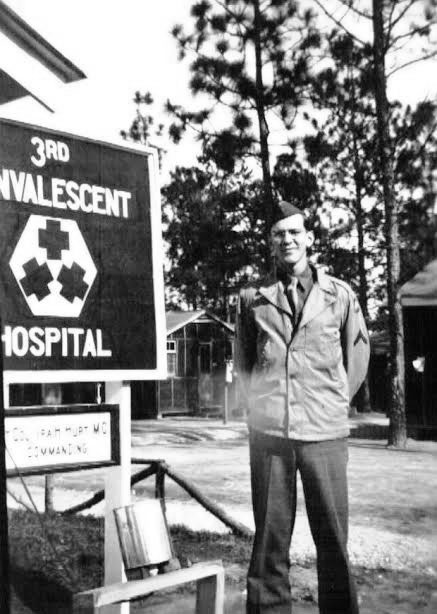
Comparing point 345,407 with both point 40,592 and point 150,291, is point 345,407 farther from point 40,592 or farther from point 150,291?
point 40,592

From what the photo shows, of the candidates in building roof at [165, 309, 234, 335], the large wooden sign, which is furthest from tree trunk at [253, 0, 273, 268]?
the large wooden sign

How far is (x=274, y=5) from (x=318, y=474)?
16.0 metres

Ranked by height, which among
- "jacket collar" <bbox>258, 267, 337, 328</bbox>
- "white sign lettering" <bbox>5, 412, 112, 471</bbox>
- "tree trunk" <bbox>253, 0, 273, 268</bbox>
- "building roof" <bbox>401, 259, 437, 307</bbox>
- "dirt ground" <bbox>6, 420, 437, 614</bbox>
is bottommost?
"dirt ground" <bbox>6, 420, 437, 614</bbox>

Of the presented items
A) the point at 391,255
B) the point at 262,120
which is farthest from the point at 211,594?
the point at 262,120

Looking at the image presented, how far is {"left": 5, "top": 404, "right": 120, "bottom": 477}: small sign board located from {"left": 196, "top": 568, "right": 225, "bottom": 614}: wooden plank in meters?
0.81

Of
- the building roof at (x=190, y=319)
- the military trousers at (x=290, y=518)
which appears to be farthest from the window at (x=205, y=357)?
the military trousers at (x=290, y=518)

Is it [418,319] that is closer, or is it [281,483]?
[281,483]

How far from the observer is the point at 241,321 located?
4207 millimetres

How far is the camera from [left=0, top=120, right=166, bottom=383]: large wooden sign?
3965mm

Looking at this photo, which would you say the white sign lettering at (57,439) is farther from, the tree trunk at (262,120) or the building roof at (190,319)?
the building roof at (190,319)

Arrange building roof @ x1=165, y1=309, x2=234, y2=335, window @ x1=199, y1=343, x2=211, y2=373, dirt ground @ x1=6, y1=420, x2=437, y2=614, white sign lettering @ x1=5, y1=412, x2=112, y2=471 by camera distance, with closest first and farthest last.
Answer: white sign lettering @ x1=5, y1=412, x2=112, y2=471 → dirt ground @ x1=6, y1=420, x2=437, y2=614 → building roof @ x1=165, y1=309, x2=234, y2=335 → window @ x1=199, y1=343, x2=211, y2=373

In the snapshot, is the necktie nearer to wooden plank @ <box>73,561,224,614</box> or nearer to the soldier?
the soldier

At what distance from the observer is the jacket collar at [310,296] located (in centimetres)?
402

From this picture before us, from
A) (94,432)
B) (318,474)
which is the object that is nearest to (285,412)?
(318,474)
